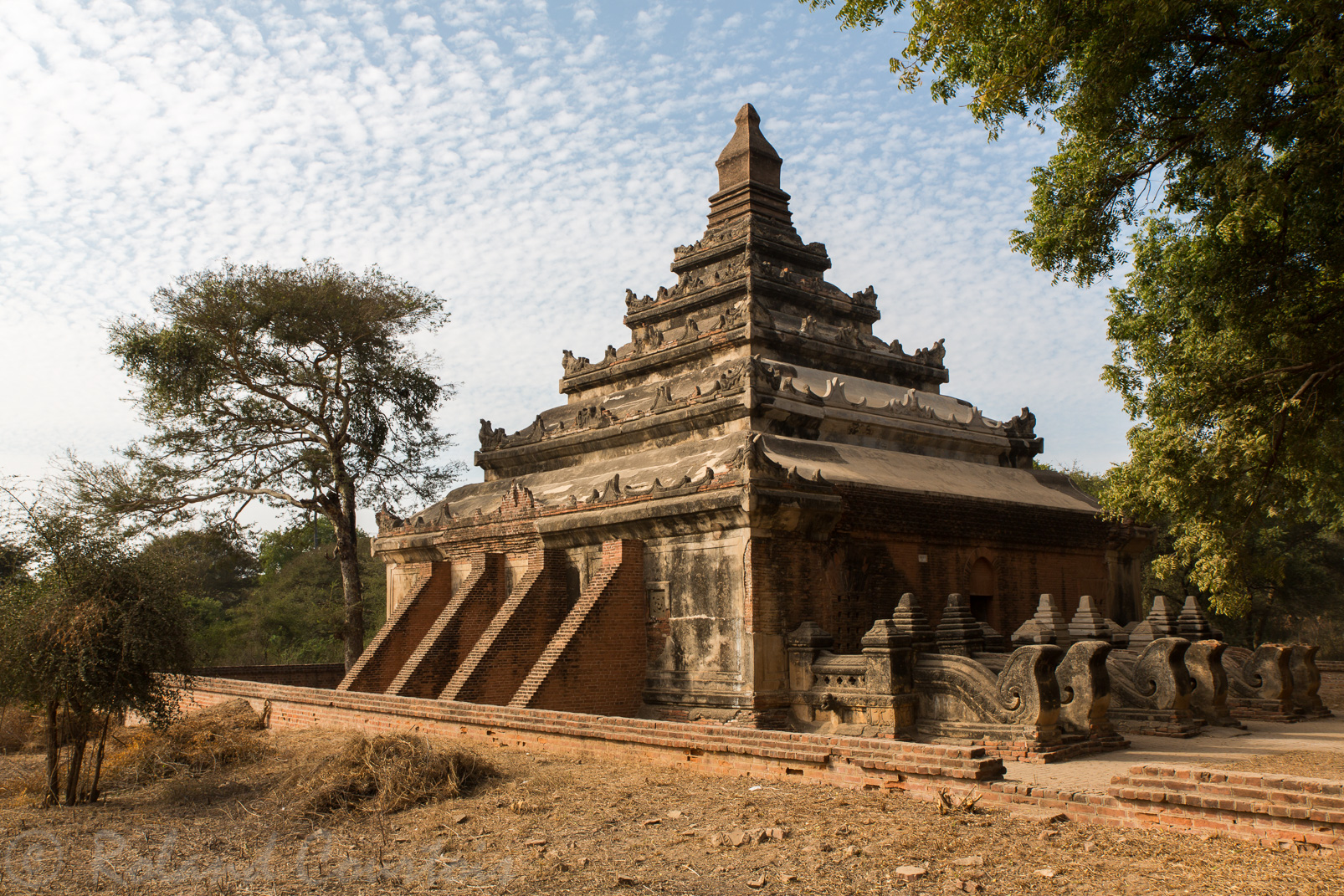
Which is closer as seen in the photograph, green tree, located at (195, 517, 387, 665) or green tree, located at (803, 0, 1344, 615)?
green tree, located at (803, 0, 1344, 615)

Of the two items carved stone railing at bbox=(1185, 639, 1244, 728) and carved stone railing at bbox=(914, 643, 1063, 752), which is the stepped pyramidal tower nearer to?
carved stone railing at bbox=(914, 643, 1063, 752)

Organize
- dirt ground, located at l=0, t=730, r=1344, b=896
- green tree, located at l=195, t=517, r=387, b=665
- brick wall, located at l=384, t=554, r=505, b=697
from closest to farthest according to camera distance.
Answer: dirt ground, located at l=0, t=730, r=1344, b=896 → brick wall, located at l=384, t=554, r=505, b=697 → green tree, located at l=195, t=517, r=387, b=665

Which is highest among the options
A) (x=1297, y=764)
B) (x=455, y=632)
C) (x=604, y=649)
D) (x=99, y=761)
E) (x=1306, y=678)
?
(x=455, y=632)

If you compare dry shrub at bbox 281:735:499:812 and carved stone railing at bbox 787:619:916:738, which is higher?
carved stone railing at bbox 787:619:916:738

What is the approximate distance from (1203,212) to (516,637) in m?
9.73

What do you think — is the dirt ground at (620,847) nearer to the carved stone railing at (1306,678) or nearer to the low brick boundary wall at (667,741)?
the low brick boundary wall at (667,741)

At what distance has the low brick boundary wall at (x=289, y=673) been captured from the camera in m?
21.1

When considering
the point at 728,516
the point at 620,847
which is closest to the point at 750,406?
the point at 728,516

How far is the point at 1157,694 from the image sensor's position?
12250 mm

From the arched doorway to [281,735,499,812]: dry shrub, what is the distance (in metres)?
8.00

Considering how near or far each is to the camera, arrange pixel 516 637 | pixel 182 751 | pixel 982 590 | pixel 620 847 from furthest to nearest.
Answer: pixel 982 590, pixel 516 637, pixel 182 751, pixel 620 847

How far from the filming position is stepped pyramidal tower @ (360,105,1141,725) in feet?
41.4

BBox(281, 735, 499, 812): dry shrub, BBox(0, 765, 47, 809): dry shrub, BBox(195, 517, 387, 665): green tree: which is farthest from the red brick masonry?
BBox(195, 517, 387, 665): green tree

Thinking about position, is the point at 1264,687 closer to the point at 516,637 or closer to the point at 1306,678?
the point at 1306,678
